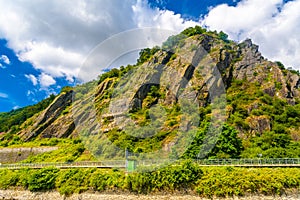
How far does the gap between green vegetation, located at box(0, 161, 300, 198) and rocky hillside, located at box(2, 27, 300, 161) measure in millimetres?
6870

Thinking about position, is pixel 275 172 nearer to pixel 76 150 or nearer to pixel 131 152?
pixel 131 152

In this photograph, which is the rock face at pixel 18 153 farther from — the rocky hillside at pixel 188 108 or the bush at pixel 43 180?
the bush at pixel 43 180

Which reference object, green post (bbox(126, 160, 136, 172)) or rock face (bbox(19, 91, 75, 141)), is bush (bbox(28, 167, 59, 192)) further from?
rock face (bbox(19, 91, 75, 141))

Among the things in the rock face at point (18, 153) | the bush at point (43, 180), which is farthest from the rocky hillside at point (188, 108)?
the bush at point (43, 180)

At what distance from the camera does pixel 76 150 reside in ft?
139

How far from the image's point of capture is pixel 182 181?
920 inches

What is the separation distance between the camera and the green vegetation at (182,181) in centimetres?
2159

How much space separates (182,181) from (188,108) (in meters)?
25.5

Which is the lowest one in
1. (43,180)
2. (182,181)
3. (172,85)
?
(43,180)

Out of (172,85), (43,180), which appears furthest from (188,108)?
(43,180)

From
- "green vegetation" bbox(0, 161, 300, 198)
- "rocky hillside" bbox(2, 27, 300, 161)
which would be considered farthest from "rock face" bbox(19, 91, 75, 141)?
"green vegetation" bbox(0, 161, 300, 198)

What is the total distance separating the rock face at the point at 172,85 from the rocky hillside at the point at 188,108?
0.21 meters

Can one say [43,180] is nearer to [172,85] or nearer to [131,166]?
[131,166]

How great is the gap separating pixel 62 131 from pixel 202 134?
3531 cm
